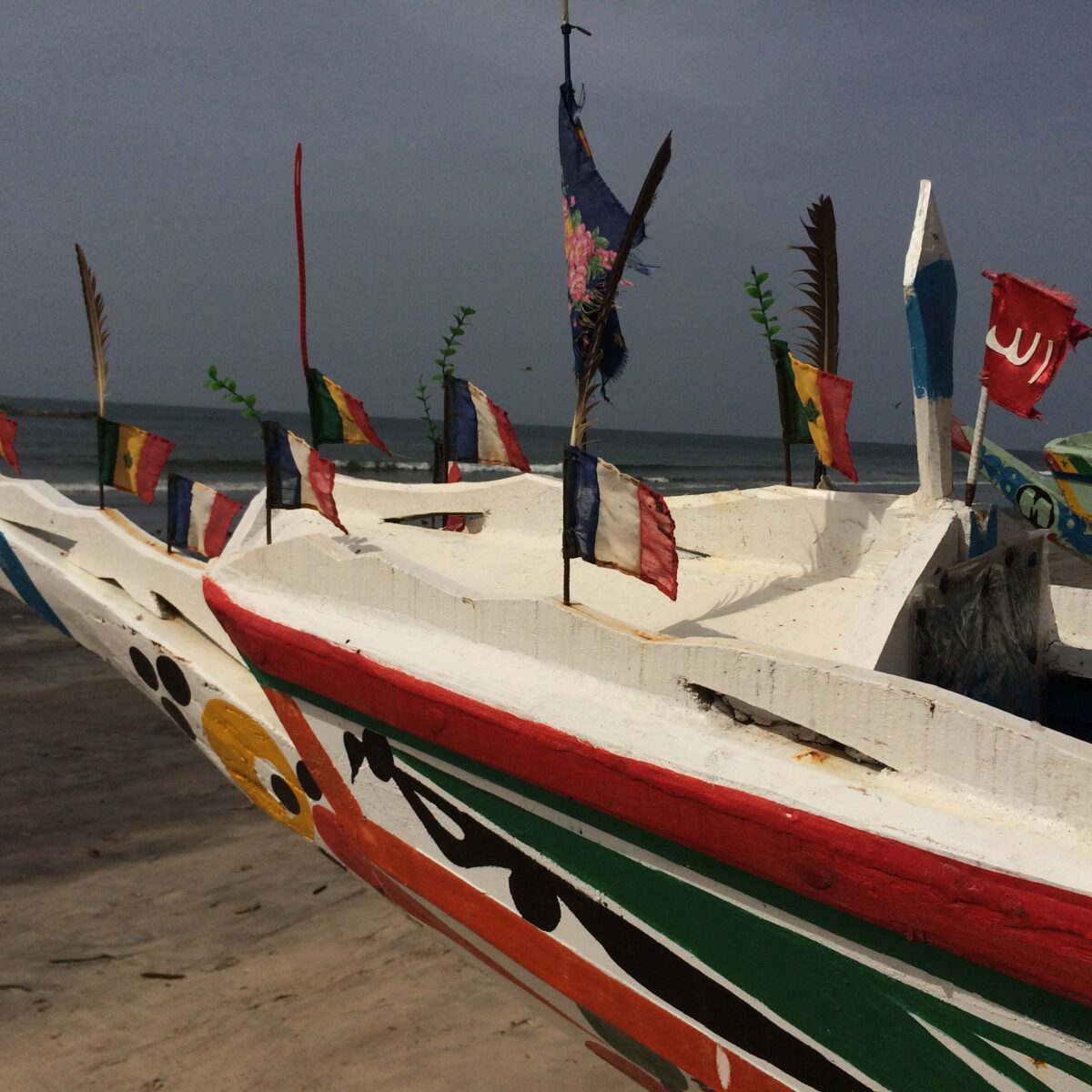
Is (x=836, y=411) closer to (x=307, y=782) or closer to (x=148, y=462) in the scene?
(x=307, y=782)

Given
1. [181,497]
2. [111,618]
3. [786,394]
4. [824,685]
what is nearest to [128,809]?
[111,618]

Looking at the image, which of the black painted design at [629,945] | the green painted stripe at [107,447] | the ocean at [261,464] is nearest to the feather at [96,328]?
the green painted stripe at [107,447]

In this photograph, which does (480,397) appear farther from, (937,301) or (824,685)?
(824,685)

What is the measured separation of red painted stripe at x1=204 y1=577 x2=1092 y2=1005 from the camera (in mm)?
1638

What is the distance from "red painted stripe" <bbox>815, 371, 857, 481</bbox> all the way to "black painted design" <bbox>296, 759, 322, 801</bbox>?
6.25 feet

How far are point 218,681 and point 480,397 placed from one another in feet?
4.78

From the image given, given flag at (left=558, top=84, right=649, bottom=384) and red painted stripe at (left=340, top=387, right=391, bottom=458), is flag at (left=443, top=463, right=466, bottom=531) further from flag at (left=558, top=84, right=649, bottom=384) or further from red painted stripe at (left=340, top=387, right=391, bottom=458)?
flag at (left=558, top=84, right=649, bottom=384)

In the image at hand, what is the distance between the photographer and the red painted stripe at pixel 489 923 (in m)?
2.27

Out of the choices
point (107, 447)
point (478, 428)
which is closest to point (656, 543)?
point (478, 428)

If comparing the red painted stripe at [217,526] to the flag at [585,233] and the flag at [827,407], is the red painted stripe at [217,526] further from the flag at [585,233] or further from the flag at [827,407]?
the flag at [827,407]

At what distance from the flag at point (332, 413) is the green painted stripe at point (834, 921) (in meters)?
1.81

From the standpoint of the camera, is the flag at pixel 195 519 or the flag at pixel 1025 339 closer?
the flag at pixel 1025 339

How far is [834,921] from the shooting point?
1.90 meters

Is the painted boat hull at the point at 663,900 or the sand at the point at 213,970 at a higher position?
the painted boat hull at the point at 663,900
